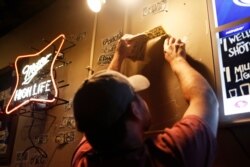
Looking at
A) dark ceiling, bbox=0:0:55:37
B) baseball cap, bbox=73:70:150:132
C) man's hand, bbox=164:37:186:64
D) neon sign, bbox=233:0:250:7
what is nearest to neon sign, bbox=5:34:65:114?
dark ceiling, bbox=0:0:55:37

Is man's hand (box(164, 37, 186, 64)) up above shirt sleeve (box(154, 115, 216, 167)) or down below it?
above

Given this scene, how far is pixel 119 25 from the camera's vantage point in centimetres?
247

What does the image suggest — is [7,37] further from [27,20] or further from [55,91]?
[55,91]

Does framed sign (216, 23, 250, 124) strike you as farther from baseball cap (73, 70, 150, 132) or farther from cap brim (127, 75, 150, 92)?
baseball cap (73, 70, 150, 132)

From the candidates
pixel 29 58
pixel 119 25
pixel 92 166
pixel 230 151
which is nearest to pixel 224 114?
pixel 230 151

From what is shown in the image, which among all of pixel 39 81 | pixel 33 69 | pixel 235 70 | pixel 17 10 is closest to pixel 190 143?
pixel 235 70

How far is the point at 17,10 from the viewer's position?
383 cm

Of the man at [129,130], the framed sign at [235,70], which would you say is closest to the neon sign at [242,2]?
the framed sign at [235,70]

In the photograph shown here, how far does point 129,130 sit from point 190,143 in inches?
9.8

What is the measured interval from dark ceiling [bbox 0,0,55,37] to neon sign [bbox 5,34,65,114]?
2.75 feet

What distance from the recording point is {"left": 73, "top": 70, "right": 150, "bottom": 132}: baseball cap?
48.0 inches

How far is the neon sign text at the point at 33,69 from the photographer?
9.53 ft

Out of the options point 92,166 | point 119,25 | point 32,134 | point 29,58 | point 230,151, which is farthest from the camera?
point 29,58

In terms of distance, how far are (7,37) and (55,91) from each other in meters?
1.86
